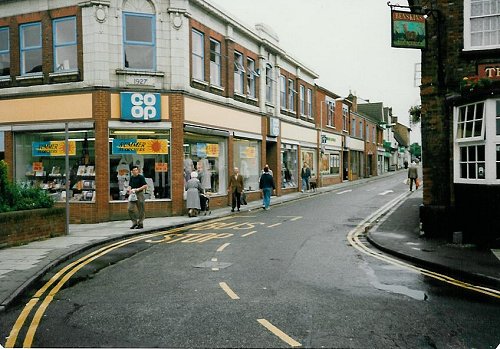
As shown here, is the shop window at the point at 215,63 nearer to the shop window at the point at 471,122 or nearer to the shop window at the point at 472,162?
the shop window at the point at 471,122

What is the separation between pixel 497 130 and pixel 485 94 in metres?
0.86

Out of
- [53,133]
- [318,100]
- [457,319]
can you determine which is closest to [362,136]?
[318,100]

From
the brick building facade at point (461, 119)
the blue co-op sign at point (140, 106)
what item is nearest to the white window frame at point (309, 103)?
the blue co-op sign at point (140, 106)

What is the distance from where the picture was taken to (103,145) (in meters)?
18.1

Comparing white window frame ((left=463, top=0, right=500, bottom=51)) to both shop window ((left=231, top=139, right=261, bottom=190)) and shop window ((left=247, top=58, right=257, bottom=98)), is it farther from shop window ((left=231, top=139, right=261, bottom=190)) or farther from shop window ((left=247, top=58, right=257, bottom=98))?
shop window ((left=247, top=58, right=257, bottom=98))

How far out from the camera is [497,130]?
35.5ft

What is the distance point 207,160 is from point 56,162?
6628 mm

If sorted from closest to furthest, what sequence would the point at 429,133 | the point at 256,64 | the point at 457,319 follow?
the point at 457,319, the point at 429,133, the point at 256,64

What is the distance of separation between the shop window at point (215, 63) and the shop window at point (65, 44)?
643 cm

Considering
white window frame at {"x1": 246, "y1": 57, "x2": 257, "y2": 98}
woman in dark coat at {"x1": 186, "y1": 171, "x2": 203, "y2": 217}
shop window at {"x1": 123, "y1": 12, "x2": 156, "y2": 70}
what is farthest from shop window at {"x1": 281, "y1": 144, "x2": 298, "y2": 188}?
shop window at {"x1": 123, "y1": 12, "x2": 156, "y2": 70}

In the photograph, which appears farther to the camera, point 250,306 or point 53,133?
point 53,133

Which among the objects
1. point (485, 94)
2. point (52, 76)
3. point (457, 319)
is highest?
point (52, 76)

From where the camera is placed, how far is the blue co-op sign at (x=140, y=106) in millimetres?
18281

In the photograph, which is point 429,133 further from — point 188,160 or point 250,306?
point 188,160
